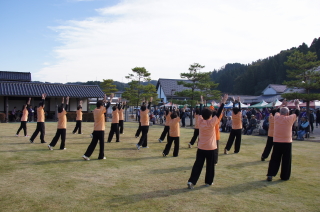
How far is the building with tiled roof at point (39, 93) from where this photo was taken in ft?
88.5

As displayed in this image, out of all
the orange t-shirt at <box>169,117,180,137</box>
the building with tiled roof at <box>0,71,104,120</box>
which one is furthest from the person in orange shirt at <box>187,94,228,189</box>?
the building with tiled roof at <box>0,71,104,120</box>

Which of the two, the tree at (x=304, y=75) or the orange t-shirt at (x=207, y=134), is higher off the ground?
the tree at (x=304, y=75)

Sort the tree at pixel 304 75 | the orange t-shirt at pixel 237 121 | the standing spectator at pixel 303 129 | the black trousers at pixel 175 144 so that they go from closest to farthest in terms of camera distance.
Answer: the black trousers at pixel 175 144
the orange t-shirt at pixel 237 121
the standing spectator at pixel 303 129
the tree at pixel 304 75

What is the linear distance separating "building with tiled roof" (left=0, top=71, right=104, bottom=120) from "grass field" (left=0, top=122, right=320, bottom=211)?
20015 millimetres

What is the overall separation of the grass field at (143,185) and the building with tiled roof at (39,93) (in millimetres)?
20015

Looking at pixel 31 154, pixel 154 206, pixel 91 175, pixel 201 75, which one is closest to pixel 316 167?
pixel 154 206

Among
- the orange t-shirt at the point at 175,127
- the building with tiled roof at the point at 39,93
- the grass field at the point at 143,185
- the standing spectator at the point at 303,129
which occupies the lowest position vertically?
the grass field at the point at 143,185

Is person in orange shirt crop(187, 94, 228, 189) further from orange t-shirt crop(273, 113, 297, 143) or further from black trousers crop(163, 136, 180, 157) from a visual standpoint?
black trousers crop(163, 136, 180, 157)

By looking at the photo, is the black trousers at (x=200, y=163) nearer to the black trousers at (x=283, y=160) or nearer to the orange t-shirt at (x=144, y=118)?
the black trousers at (x=283, y=160)

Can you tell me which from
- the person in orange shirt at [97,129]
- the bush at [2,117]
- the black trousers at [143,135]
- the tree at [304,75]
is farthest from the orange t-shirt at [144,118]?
the bush at [2,117]

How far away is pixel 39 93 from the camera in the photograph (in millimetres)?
28047

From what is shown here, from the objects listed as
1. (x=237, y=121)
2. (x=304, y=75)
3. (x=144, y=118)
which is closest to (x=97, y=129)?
(x=144, y=118)

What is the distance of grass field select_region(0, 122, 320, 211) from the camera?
4.84 metres

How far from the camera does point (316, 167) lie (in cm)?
805
